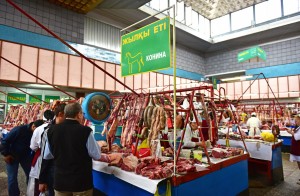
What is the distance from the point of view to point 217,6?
1869cm

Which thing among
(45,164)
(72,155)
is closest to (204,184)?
(72,155)

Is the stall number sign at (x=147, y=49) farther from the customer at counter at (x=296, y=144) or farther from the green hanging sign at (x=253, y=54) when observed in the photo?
the green hanging sign at (x=253, y=54)

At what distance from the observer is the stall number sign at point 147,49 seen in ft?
10.5

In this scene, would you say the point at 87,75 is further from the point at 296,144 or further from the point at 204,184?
the point at 296,144

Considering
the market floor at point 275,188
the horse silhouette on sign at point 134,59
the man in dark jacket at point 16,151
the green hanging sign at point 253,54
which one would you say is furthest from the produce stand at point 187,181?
the green hanging sign at point 253,54

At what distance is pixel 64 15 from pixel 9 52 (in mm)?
4413

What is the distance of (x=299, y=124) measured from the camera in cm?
624

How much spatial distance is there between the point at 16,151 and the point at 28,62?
6.54m

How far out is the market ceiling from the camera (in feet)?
58.9

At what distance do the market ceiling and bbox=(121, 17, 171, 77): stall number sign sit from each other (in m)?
15.9

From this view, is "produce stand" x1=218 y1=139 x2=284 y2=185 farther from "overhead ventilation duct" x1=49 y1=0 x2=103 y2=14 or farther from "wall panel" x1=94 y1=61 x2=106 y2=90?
"overhead ventilation duct" x1=49 y1=0 x2=103 y2=14

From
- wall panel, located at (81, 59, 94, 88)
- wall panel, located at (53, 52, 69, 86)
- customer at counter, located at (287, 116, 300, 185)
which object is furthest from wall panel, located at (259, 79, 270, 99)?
wall panel, located at (53, 52, 69, 86)

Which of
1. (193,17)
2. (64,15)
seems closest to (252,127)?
(64,15)

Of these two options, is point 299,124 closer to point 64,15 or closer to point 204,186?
point 204,186
